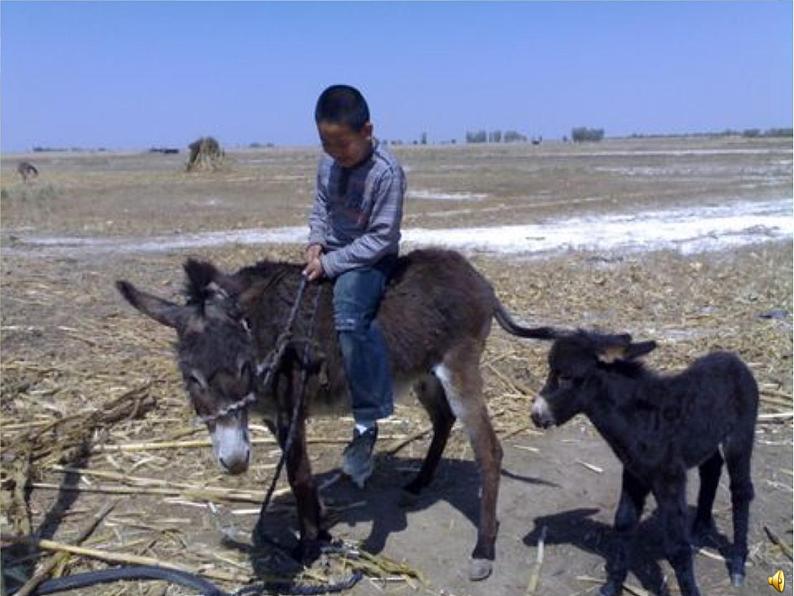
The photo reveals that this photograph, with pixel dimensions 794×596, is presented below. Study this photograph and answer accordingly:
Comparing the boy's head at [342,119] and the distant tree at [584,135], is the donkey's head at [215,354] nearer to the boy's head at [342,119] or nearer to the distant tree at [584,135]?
the boy's head at [342,119]

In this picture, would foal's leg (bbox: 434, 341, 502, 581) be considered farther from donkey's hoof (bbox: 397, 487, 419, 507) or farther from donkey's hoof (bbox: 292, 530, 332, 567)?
donkey's hoof (bbox: 292, 530, 332, 567)

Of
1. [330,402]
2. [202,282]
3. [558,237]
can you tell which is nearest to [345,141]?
[202,282]

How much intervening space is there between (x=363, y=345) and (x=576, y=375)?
1244mm

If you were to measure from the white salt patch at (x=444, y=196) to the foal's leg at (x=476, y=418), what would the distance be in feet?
76.4

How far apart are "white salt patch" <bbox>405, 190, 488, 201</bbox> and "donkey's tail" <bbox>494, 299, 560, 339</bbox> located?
22.9 m

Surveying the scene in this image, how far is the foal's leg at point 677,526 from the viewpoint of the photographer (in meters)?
4.77

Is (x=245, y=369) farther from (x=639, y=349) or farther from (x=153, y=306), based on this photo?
(x=639, y=349)

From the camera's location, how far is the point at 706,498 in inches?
219

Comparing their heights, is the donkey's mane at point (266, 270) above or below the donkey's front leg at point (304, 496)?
above

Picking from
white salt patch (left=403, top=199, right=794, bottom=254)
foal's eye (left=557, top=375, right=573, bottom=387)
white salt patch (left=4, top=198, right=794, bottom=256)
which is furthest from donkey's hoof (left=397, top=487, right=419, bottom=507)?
white salt patch (left=403, top=199, right=794, bottom=254)

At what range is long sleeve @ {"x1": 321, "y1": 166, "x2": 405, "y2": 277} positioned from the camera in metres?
5.24

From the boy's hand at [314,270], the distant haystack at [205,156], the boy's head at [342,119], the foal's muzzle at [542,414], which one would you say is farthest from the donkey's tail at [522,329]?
the distant haystack at [205,156]

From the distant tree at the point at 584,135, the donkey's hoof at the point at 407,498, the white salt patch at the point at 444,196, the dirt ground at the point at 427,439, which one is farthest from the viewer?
the distant tree at the point at 584,135

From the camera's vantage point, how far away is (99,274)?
42.2 feet
